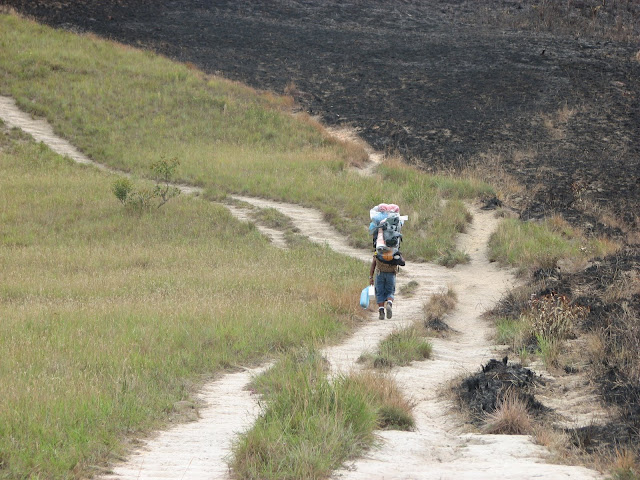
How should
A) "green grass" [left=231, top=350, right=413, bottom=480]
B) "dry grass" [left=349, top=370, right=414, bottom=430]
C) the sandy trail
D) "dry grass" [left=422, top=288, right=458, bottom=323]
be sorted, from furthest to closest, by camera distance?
"dry grass" [left=422, top=288, right=458, bottom=323] → "dry grass" [left=349, top=370, right=414, bottom=430] → the sandy trail → "green grass" [left=231, top=350, right=413, bottom=480]

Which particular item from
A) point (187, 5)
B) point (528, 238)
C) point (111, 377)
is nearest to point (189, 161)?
point (528, 238)

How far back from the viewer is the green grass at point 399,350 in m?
9.51

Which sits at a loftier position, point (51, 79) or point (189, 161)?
point (51, 79)

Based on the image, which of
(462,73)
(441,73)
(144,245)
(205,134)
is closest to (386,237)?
(144,245)

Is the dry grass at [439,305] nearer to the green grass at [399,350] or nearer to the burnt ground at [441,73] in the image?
the green grass at [399,350]

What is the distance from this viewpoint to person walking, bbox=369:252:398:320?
12.1m

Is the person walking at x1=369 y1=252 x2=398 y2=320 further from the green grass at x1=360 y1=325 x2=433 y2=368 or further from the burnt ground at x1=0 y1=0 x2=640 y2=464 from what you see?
the burnt ground at x1=0 y1=0 x2=640 y2=464

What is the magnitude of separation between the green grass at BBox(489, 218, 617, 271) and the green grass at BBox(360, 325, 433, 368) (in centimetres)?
605

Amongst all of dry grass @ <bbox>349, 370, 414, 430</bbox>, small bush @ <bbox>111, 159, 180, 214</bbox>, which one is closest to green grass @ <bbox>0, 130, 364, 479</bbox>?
small bush @ <bbox>111, 159, 180, 214</bbox>

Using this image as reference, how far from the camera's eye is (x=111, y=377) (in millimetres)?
7652

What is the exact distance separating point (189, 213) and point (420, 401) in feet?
50.2

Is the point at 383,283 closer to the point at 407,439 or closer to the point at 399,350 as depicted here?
the point at 399,350

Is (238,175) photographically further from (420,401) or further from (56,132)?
(420,401)

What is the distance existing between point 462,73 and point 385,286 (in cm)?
3066
